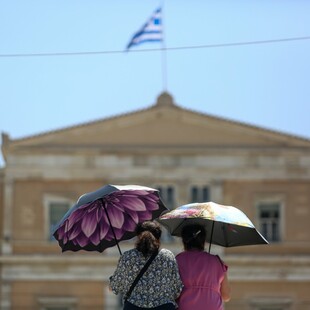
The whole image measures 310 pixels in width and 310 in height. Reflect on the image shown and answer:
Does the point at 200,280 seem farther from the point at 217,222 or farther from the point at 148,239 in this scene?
the point at 217,222

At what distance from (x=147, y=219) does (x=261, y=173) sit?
22692 millimetres

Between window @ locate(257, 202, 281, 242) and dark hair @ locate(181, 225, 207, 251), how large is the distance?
22968 millimetres

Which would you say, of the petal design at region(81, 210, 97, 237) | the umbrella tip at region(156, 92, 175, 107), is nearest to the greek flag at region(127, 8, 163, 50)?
the umbrella tip at region(156, 92, 175, 107)

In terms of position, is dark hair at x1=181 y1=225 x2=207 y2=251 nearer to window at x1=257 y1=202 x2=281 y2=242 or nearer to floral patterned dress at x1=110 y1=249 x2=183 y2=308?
floral patterned dress at x1=110 y1=249 x2=183 y2=308

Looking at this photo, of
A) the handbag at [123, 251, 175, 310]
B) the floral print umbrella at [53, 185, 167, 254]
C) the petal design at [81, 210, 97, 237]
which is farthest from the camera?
the petal design at [81, 210, 97, 237]

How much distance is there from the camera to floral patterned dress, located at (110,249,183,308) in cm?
733

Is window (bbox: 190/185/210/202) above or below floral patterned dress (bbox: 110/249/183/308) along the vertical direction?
below

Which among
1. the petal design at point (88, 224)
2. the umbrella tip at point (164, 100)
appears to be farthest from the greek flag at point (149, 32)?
the petal design at point (88, 224)

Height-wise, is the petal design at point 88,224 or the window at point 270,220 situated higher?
the petal design at point 88,224

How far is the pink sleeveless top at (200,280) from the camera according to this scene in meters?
7.45

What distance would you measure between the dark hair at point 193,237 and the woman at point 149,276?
287 mm

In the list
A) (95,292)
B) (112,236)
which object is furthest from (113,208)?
(95,292)

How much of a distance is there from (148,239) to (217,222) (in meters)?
1.02

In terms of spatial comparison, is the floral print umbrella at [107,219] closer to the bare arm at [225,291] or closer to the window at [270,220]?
the bare arm at [225,291]
